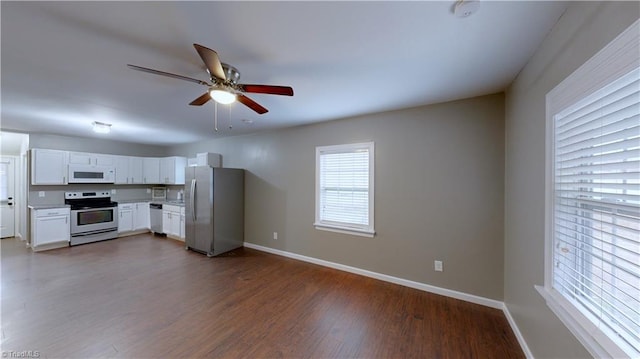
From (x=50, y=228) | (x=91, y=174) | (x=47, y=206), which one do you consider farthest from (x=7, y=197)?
(x=50, y=228)

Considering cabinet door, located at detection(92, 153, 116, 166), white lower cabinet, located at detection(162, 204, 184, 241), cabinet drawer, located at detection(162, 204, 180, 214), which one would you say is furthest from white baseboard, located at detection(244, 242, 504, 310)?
cabinet door, located at detection(92, 153, 116, 166)

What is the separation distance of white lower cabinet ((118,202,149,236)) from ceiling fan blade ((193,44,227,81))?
5.85m

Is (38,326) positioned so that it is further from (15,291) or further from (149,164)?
(149,164)

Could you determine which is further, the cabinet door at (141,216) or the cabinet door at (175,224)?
the cabinet door at (141,216)

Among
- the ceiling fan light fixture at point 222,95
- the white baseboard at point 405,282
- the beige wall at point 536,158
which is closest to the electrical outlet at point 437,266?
the white baseboard at point 405,282

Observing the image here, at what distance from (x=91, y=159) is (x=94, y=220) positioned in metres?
1.45

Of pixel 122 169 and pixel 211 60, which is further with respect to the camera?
pixel 122 169

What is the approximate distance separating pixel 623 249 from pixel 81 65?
386 centimetres

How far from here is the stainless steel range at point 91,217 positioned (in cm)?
489

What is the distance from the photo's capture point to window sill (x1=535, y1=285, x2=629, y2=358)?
0.99 m

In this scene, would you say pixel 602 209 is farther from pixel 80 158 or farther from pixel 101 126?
pixel 80 158

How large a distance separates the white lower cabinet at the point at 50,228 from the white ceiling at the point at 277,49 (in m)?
2.57

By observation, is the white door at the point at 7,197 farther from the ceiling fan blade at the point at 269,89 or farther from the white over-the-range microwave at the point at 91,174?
the ceiling fan blade at the point at 269,89

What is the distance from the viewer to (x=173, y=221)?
5453 mm
